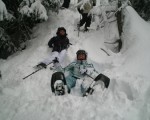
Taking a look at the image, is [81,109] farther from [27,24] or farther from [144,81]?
[27,24]

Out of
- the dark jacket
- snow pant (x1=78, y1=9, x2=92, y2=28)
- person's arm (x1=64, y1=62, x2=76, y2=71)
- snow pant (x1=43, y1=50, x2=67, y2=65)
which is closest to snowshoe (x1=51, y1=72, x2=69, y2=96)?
person's arm (x1=64, y1=62, x2=76, y2=71)

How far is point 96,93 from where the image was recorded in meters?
5.75

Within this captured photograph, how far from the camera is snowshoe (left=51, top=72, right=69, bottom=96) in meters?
5.68

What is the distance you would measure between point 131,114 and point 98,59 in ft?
9.08

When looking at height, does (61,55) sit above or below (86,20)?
below

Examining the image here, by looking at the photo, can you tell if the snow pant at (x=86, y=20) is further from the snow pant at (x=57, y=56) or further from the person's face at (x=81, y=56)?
the person's face at (x=81, y=56)

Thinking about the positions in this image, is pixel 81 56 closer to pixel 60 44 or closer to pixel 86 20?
pixel 60 44

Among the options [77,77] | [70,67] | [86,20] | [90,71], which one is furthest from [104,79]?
[86,20]

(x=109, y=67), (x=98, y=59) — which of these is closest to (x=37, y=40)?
(x=98, y=59)

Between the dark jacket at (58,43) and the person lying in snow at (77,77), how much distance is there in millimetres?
897

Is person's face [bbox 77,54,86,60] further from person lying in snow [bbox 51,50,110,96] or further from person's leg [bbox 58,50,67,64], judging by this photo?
person's leg [bbox 58,50,67,64]

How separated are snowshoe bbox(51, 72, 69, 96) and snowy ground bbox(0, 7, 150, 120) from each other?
158mm

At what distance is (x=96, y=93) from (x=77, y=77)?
0.91m

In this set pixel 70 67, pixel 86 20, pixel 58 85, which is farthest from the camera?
pixel 86 20
